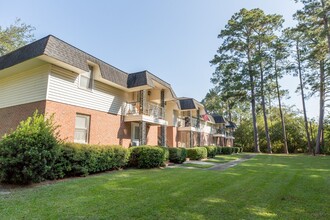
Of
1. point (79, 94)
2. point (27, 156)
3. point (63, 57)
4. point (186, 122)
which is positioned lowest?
point (27, 156)

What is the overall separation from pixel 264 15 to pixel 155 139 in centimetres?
2441

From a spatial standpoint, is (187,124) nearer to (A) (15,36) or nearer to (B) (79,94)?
(B) (79,94)

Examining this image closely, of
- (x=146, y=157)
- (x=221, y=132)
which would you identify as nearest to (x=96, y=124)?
(x=146, y=157)

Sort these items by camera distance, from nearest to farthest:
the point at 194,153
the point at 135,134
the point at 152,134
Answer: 1. the point at 135,134
2. the point at 194,153
3. the point at 152,134

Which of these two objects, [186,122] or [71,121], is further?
[186,122]

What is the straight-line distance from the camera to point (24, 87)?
1184 cm

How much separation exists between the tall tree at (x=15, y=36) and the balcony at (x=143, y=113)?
17.5 metres

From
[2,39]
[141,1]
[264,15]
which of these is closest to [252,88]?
[264,15]

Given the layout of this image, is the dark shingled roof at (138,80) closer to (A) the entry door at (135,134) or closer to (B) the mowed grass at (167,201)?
(A) the entry door at (135,134)

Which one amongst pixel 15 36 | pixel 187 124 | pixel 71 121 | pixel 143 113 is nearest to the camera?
pixel 71 121

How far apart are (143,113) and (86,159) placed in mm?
7137

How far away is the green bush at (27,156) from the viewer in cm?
706

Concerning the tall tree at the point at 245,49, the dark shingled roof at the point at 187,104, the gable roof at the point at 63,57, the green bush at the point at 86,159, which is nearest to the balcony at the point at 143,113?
the gable roof at the point at 63,57

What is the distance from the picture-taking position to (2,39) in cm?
2325
